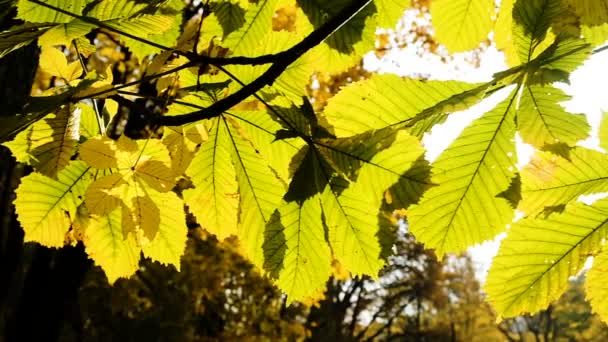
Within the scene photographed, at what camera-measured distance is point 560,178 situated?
1.85 ft

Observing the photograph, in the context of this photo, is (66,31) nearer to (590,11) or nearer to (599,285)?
(590,11)

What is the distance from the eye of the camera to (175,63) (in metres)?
0.88

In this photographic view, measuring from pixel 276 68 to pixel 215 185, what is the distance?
340 mm

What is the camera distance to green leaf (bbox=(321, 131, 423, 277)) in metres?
0.61

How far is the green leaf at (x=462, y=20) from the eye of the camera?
0.68m

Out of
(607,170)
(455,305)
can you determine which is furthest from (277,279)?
(455,305)

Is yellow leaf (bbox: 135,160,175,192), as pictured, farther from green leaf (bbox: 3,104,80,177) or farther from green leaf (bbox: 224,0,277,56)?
green leaf (bbox: 224,0,277,56)

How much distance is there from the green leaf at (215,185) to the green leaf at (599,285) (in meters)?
0.55

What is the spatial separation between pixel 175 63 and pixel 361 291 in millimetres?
19223

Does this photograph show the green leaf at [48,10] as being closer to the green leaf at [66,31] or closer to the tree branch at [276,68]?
the green leaf at [66,31]

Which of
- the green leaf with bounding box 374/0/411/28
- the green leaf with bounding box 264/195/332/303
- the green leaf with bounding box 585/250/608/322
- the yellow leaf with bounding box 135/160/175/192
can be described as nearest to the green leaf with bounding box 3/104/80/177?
the yellow leaf with bounding box 135/160/175/192

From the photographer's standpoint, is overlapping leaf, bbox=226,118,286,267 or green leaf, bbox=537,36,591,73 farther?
overlapping leaf, bbox=226,118,286,267

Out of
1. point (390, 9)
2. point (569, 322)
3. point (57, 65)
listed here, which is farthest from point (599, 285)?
point (569, 322)

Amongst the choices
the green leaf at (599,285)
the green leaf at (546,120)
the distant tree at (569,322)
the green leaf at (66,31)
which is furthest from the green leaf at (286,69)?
the distant tree at (569,322)
